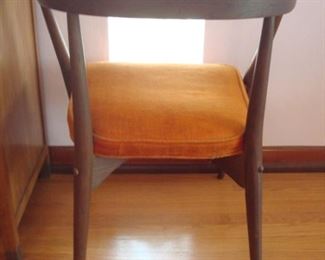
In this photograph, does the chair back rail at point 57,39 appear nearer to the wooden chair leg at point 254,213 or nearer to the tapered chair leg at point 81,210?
the tapered chair leg at point 81,210

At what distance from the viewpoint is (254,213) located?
1.05 m

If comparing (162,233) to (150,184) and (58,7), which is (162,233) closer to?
(150,184)

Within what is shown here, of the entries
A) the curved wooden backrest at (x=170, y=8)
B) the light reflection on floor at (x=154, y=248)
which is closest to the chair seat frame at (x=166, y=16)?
the curved wooden backrest at (x=170, y=8)

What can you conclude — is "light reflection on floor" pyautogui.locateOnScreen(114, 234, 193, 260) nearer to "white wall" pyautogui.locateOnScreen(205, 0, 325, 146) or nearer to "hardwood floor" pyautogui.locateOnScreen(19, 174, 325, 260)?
"hardwood floor" pyautogui.locateOnScreen(19, 174, 325, 260)

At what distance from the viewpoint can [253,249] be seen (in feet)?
3.61

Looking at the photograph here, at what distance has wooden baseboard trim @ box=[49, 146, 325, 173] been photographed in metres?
1.60

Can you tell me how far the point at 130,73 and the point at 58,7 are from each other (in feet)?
1.36

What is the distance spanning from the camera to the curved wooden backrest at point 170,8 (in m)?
0.74

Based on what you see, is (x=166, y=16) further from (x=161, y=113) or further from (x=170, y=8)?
(x=161, y=113)

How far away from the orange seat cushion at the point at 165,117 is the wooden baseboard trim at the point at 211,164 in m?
0.51

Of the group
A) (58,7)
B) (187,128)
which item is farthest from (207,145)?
(58,7)

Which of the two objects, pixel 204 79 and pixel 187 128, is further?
pixel 204 79

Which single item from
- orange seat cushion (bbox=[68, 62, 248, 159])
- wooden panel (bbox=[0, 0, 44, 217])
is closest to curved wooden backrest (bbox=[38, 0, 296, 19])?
orange seat cushion (bbox=[68, 62, 248, 159])

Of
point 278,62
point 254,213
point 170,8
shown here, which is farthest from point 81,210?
point 278,62
